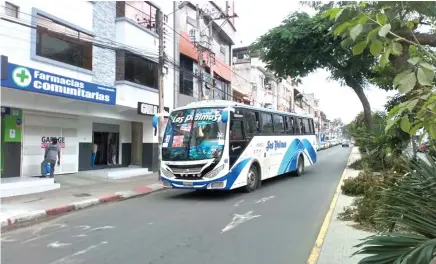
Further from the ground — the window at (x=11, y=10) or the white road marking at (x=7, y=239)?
the window at (x=11, y=10)

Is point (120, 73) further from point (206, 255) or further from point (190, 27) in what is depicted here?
point (206, 255)

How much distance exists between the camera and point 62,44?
1420cm

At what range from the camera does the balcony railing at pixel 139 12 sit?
57.1ft

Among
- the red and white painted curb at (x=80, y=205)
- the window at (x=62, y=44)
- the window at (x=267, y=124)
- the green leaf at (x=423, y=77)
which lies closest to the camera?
the green leaf at (x=423, y=77)

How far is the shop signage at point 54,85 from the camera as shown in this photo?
11023mm

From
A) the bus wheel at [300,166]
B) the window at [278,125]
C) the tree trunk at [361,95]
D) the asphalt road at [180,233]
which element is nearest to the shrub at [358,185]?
the asphalt road at [180,233]

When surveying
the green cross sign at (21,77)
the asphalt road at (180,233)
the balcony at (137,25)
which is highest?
the balcony at (137,25)

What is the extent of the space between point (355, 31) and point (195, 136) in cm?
947

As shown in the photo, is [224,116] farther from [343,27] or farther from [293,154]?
[343,27]

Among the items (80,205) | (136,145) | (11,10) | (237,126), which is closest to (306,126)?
(237,126)

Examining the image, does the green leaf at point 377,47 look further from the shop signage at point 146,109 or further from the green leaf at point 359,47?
the shop signage at point 146,109

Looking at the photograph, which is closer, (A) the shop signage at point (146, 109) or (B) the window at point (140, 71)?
(A) the shop signage at point (146, 109)

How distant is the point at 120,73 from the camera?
17.3 meters

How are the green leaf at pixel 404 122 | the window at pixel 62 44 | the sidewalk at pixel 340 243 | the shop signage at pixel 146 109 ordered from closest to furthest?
1. the green leaf at pixel 404 122
2. the sidewalk at pixel 340 243
3. the window at pixel 62 44
4. the shop signage at pixel 146 109
